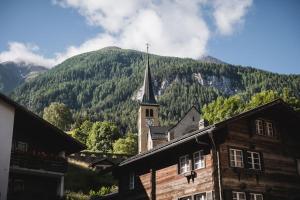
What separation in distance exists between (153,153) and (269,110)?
26.9 feet

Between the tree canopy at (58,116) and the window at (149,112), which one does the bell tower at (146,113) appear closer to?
the window at (149,112)

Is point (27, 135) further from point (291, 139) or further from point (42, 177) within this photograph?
point (291, 139)

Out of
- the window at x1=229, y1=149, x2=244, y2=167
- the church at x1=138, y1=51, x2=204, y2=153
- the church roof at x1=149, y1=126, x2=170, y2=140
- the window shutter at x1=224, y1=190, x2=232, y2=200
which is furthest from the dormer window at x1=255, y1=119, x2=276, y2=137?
the church roof at x1=149, y1=126, x2=170, y2=140

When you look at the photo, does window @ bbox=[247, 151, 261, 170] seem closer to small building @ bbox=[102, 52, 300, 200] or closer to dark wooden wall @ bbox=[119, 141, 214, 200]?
small building @ bbox=[102, 52, 300, 200]

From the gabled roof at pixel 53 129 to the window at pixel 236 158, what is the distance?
1166 centimetres

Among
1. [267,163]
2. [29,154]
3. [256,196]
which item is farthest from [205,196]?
[29,154]

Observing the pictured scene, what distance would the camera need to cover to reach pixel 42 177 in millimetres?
30922

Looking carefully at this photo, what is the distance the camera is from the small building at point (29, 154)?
28203 millimetres

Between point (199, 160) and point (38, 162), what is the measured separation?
35.5ft

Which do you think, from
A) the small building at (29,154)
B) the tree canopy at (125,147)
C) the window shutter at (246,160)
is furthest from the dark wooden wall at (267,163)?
the tree canopy at (125,147)

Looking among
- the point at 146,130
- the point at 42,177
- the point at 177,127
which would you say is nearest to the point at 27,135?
the point at 42,177

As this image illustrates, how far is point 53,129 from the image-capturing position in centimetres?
3106

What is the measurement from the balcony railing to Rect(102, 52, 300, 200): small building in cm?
480

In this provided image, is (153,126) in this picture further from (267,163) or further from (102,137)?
(267,163)
